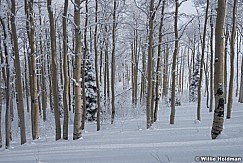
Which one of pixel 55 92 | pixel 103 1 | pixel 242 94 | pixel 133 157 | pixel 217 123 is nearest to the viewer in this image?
pixel 133 157

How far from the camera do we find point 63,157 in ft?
17.7

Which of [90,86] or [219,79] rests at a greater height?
[219,79]

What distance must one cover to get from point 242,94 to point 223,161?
57.5 ft

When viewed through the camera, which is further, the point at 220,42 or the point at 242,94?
the point at 242,94

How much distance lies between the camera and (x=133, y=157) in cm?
476

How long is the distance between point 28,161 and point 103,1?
388 inches

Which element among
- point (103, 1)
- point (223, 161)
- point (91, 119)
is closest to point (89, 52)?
point (91, 119)

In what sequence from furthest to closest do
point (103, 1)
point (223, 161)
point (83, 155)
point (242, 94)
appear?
point (242, 94)
point (103, 1)
point (83, 155)
point (223, 161)

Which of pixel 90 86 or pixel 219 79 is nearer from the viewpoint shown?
pixel 219 79

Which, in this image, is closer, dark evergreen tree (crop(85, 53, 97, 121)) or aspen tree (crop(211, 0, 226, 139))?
aspen tree (crop(211, 0, 226, 139))

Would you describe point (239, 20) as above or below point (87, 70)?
above

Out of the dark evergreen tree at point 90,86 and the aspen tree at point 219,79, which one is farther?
the dark evergreen tree at point 90,86

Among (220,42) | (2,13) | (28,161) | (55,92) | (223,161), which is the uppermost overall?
(2,13)

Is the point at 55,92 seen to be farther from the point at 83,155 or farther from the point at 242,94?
the point at 242,94
